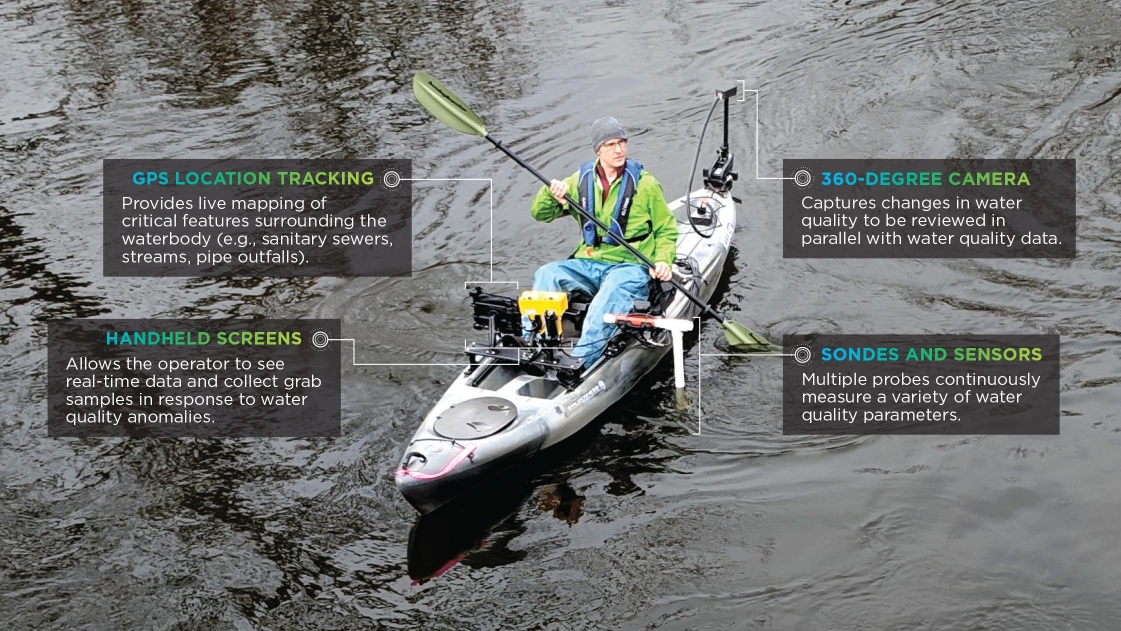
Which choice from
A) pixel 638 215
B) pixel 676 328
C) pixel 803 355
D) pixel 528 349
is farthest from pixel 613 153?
pixel 803 355

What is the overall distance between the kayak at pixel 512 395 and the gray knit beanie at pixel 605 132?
1.25 metres

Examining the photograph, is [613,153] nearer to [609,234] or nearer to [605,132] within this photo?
[605,132]

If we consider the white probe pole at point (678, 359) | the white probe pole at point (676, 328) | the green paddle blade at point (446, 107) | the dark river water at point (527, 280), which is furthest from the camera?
the green paddle blade at point (446, 107)

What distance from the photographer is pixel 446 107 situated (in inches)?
362

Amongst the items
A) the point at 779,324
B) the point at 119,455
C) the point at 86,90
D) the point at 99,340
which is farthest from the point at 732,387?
the point at 86,90

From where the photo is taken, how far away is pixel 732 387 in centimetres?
945

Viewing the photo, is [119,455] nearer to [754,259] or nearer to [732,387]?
[732,387]

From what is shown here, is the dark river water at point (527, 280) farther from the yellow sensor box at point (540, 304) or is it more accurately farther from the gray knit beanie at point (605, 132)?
the gray knit beanie at point (605, 132)

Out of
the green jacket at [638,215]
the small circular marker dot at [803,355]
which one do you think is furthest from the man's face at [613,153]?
the small circular marker dot at [803,355]

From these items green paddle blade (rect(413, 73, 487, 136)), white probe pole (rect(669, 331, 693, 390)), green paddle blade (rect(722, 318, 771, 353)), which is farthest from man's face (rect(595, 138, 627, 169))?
green paddle blade (rect(722, 318, 771, 353))

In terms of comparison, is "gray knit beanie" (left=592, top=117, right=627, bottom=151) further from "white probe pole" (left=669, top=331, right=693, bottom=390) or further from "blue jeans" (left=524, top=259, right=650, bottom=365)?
"white probe pole" (left=669, top=331, right=693, bottom=390)

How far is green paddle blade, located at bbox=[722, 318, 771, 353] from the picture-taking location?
9.54 meters

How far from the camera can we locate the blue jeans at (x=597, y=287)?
8736 mm

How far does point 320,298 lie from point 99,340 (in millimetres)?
1879
